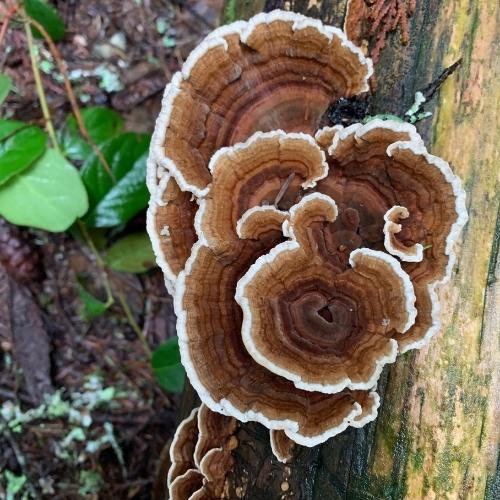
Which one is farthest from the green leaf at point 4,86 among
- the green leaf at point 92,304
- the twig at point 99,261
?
the green leaf at point 92,304

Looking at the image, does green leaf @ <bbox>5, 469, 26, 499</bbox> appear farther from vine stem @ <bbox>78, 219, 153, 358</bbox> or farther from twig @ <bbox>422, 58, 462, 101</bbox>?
twig @ <bbox>422, 58, 462, 101</bbox>

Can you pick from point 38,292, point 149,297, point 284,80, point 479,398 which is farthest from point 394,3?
point 38,292

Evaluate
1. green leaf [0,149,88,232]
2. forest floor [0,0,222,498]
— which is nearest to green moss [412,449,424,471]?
forest floor [0,0,222,498]

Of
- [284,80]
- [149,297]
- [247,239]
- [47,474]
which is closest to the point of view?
[247,239]

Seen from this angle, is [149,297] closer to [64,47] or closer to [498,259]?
[64,47]

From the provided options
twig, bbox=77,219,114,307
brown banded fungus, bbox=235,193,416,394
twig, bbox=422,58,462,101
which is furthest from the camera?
twig, bbox=77,219,114,307
